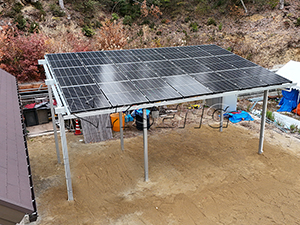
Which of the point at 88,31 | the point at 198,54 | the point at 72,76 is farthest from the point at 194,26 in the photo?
the point at 72,76

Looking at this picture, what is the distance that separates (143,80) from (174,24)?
82.8 ft

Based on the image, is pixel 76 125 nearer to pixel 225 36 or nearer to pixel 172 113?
pixel 172 113

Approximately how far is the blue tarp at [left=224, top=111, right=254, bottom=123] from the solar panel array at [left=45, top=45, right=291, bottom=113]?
4293mm

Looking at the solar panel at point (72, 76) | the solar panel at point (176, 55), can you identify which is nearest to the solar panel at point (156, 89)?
the solar panel at point (72, 76)

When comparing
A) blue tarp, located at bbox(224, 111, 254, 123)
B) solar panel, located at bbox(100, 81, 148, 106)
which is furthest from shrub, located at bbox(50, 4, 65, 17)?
solar panel, located at bbox(100, 81, 148, 106)

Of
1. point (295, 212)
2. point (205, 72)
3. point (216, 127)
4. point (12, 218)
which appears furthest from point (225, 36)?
point (12, 218)

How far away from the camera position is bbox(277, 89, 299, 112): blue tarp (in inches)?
659

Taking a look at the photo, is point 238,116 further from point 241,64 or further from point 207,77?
point 207,77

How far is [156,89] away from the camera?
899 cm

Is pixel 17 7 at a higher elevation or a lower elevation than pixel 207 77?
higher

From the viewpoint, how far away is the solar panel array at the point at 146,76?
838 centimetres

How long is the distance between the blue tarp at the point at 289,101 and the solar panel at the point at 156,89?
1110cm

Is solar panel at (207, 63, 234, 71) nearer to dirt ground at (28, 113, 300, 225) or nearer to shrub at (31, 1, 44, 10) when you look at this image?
dirt ground at (28, 113, 300, 225)

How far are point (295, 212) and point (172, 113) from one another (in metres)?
9.19
